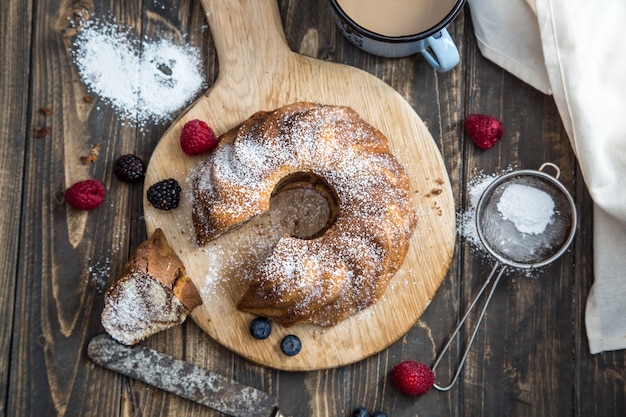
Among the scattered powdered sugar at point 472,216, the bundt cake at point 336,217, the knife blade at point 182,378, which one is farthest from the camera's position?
the scattered powdered sugar at point 472,216

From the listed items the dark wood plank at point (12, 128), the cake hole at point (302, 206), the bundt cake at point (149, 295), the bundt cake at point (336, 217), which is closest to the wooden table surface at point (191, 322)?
the dark wood plank at point (12, 128)

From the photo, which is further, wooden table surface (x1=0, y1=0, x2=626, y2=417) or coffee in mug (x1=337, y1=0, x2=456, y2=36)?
wooden table surface (x1=0, y1=0, x2=626, y2=417)

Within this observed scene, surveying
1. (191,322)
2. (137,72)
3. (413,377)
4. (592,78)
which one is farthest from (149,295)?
(592,78)

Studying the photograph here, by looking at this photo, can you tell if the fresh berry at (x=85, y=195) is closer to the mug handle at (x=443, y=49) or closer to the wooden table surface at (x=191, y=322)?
the wooden table surface at (x=191, y=322)

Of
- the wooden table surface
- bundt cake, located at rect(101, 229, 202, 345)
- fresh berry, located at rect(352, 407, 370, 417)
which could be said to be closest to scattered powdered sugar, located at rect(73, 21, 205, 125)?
the wooden table surface

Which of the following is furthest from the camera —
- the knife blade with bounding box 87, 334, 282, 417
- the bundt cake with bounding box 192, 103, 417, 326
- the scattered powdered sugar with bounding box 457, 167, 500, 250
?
the scattered powdered sugar with bounding box 457, 167, 500, 250

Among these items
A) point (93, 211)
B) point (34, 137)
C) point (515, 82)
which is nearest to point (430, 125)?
point (515, 82)

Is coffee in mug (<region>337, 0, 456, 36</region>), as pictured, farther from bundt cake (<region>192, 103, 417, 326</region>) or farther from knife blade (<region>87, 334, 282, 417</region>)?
knife blade (<region>87, 334, 282, 417</region>)
